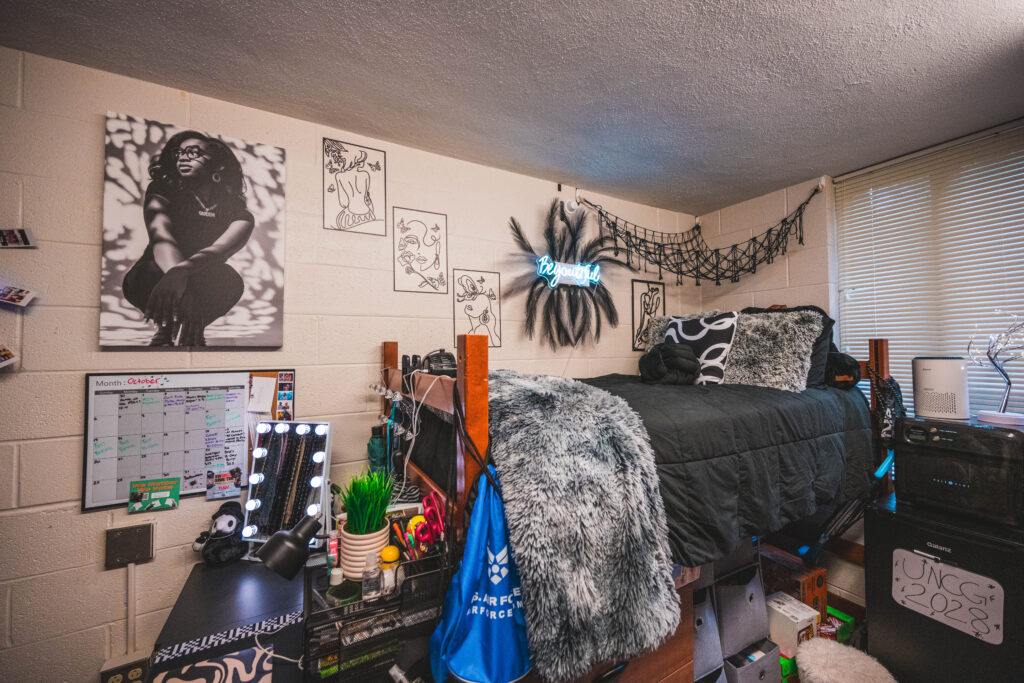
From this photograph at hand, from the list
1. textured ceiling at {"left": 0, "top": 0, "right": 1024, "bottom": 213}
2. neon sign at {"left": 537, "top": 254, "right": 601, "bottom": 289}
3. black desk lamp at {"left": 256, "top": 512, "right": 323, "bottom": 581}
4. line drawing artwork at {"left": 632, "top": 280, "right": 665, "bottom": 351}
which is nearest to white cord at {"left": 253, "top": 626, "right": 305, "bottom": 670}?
black desk lamp at {"left": 256, "top": 512, "right": 323, "bottom": 581}

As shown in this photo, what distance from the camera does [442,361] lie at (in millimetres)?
1998

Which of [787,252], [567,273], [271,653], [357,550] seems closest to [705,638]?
[357,550]

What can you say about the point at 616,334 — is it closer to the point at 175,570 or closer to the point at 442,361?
the point at 442,361

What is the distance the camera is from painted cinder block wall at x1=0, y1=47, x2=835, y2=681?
4.64 feet

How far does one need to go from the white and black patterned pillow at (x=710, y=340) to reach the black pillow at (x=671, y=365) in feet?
0.16

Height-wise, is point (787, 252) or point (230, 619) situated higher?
point (787, 252)

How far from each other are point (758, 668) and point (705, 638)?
324 mm

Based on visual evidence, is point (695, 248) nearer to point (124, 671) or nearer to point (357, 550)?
point (357, 550)

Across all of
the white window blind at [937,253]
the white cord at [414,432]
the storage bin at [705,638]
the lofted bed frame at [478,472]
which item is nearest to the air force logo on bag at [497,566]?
the lofted bed frame at [478,472]

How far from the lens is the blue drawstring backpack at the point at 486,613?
92cm

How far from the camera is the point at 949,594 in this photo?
4.96 ft

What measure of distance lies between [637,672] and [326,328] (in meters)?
1.86

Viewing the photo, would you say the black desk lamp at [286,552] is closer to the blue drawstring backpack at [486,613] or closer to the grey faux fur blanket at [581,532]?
the blue drawstring backpack at [486,613]

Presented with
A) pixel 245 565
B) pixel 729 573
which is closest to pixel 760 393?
pixel 729 573
